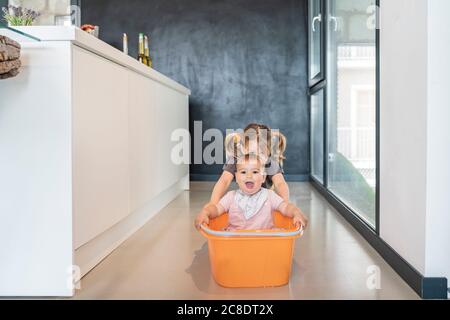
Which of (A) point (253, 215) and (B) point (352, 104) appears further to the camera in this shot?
(B) point (352, 104)

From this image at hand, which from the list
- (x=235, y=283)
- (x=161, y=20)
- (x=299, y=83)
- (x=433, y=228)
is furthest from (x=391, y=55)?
(x=161, y=20)

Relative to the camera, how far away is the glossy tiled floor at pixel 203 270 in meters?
1.54

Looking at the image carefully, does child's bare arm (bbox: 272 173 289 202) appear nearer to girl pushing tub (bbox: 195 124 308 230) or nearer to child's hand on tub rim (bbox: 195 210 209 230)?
girl pushing tub (bbox: 195 124 308 230)

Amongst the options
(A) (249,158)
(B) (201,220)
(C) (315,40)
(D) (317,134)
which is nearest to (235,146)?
(A) (249,158)

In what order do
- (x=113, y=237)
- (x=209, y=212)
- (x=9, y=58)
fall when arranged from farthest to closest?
(x=113, y=237) → (x=209, y=212) → (x=9, y=58)

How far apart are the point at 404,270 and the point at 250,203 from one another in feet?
1.86

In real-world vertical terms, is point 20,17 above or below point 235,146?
above

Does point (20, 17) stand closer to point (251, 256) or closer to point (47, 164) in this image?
point (47, 164)

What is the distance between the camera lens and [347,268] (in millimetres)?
1828

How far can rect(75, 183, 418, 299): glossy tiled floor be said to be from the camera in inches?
60.8

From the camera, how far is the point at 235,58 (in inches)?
186

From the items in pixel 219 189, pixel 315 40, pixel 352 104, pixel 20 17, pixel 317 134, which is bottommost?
pixel 219 189

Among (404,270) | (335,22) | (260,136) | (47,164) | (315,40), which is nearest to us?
(47,164)

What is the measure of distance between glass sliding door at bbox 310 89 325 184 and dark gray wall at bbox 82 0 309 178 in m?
0.24
